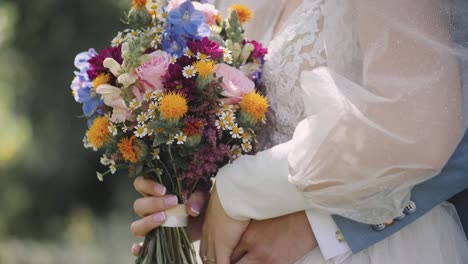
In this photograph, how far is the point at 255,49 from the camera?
2004mm

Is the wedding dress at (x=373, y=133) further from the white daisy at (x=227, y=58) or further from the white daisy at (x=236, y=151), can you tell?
the white daisy at (x=227, y=58)

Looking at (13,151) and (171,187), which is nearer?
(171,187)

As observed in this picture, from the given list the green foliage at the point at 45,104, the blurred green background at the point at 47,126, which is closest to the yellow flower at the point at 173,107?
the blurred green background at the point at 47,126

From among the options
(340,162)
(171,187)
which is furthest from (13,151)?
(340,162)

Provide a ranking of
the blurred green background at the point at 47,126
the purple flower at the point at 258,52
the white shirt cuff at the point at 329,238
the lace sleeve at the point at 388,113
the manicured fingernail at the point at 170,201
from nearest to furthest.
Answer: the lace sleeve at the point at 388,113, the white shirt cuff at the point at 329,238, the manicured fingernail at the point at 170,201, the purple flower at the point at 258,52, the blurred green background at the point at 47,126

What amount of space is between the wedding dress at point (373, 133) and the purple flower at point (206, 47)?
0.85ft

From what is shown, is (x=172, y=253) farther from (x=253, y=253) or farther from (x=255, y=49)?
(x=255, y=49)

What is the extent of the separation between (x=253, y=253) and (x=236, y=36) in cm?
67

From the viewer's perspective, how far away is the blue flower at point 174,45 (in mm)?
1866

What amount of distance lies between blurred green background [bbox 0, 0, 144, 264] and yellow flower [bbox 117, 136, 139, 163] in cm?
445

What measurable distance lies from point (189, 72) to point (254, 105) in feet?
0.69

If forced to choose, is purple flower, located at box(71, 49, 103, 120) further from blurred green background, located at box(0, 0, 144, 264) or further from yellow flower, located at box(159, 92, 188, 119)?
blurred green background, located at box(0, 0, 144, 264)

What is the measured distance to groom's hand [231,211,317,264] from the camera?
1726mm

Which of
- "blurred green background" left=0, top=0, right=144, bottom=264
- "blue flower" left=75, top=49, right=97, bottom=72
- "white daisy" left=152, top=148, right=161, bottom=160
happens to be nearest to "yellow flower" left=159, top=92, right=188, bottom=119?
"white daisy" left=152, top=148, right=161, bottom=160
